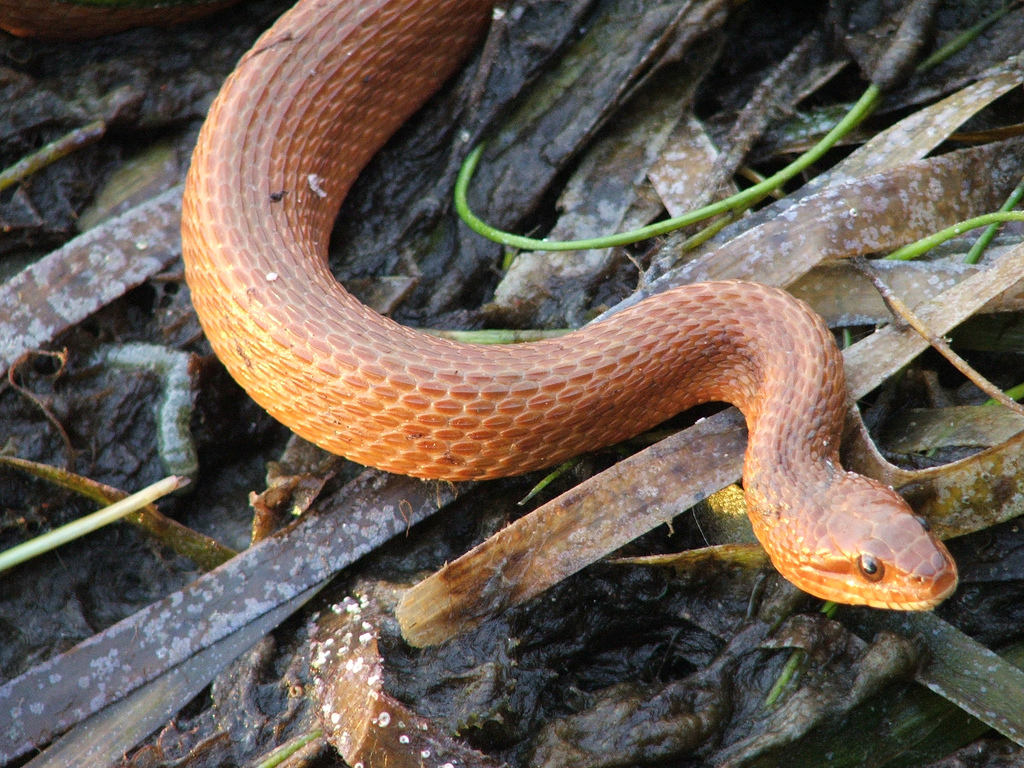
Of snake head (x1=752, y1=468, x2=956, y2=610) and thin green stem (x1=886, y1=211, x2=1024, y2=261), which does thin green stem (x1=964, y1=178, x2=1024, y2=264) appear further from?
snake head (x1=752, y1=468, x2=956, y2=610)

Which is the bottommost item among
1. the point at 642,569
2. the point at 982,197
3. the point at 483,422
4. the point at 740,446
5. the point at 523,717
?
the point at 523,717

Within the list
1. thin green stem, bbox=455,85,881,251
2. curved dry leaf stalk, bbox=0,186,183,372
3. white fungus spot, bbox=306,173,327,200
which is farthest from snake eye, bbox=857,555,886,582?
curved dry leaf stalk, bbox=0,186,183,372

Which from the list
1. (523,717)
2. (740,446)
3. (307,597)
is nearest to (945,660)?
(740,446)

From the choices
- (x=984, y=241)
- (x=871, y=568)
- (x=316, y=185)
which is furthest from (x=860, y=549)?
(x=316, y=185)

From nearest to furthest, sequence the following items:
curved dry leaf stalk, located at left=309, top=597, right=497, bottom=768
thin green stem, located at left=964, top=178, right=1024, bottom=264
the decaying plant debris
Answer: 1. curved dry leaf stalk, located at left=309, top=597, right=497, bottom=768
2. the decaying plant debris
3. thin green stem, located at left=964, top=178, right=1024, bottom=264

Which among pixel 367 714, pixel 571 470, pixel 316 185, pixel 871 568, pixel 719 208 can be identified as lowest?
pixel 367 714

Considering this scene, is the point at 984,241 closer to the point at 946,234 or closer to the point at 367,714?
the point at 946,234

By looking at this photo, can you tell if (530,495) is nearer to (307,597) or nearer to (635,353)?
(635,353)

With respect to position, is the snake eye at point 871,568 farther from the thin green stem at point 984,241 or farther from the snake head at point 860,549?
the thin green stem at point 984,241
